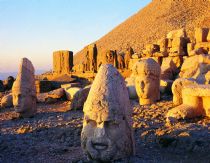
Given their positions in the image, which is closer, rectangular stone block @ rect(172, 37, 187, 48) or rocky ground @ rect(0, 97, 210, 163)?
rocky ground @ rect(0, 97, 210, 163)

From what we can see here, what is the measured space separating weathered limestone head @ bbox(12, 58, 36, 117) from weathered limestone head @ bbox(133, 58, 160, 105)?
11.6 ft

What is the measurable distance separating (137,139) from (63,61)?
760 inches

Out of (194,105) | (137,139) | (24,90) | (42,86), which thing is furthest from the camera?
(42,86)

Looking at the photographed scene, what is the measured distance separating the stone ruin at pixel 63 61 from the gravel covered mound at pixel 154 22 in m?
19.2

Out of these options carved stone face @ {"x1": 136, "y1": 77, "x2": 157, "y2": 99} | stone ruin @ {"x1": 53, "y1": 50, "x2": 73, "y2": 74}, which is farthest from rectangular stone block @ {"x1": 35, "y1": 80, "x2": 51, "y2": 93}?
carved stone face @ {"x1": 136, "y1": 77, "x2": 157, "y2": 99}

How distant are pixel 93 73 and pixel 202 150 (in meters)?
16.3

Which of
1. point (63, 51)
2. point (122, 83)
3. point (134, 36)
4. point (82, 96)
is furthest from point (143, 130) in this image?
point (134, 36)

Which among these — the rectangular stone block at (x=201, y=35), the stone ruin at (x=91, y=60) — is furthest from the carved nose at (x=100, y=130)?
the stone ruin at (x=91, y=60)

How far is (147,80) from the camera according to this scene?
466 inches

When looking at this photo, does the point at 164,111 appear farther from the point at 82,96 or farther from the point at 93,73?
the point at 93,73

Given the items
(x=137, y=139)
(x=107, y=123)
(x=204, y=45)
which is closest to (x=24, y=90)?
(x=137, y=139)

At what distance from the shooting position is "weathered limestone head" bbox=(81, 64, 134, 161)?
6219mm

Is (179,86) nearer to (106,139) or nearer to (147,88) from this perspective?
(147,88)

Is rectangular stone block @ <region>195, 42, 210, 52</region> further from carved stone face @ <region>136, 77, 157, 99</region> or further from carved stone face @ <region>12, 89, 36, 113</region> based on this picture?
carved stone face @ <region>12, 89, 36, 113</region>
